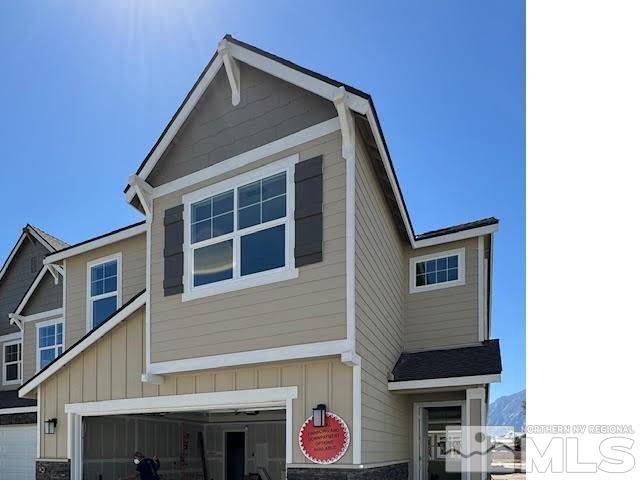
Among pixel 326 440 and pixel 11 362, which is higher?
pixel 326 440

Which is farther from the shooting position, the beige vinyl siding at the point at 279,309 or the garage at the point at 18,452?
the garage at the point at 18,452

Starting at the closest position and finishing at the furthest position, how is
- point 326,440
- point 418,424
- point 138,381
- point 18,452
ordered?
point 326,440 < point 138,381 < point 418,424 < point 18,452

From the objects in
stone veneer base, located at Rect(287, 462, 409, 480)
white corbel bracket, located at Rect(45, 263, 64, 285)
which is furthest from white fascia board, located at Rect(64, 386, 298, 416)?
white corbel bracket, located at Rect(45, 263, 64, 285)

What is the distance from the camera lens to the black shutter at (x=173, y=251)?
26.4ft

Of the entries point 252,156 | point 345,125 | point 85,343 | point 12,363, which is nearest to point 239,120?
point 252,156

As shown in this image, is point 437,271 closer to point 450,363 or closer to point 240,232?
point 450,363

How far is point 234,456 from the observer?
45.8ft

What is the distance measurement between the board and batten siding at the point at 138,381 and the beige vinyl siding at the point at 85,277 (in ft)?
6.52

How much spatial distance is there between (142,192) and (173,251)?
1.14 meters

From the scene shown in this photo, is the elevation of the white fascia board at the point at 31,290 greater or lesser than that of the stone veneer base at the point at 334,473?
greater

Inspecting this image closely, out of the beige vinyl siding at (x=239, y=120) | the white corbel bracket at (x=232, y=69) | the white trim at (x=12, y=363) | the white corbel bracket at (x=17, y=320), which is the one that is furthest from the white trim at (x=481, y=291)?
the white trim at (x=12, y=363)

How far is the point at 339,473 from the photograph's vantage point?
6.36 meters

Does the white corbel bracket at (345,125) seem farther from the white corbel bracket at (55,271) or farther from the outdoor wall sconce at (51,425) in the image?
the white corbel bracket at (55,271)
